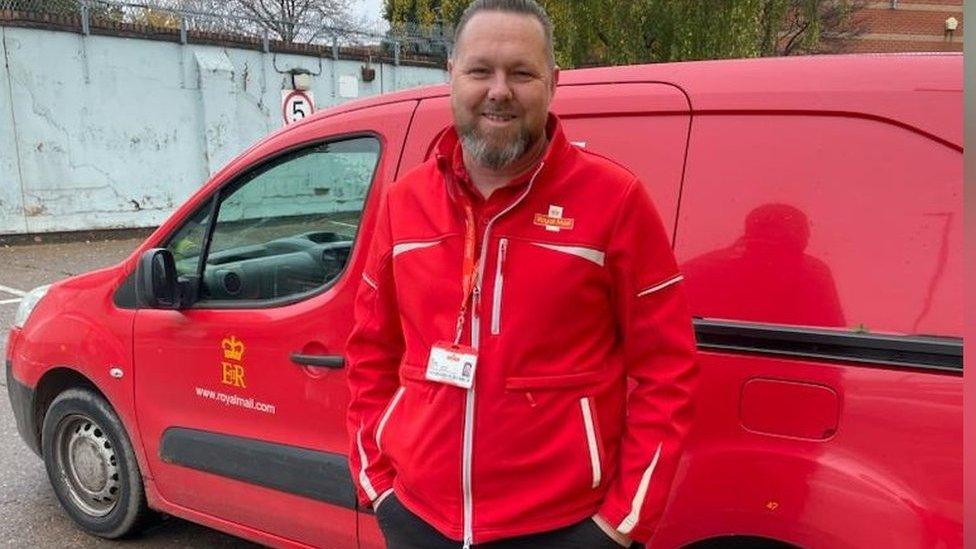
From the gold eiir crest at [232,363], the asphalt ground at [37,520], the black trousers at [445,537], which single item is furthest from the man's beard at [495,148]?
the asphalt ground at [37,520]

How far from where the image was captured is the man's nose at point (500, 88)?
1.63m

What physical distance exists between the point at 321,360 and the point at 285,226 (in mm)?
713

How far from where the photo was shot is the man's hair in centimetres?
166

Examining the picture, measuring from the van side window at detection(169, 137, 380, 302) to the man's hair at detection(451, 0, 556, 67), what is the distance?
1.12m

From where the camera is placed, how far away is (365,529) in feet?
8.74

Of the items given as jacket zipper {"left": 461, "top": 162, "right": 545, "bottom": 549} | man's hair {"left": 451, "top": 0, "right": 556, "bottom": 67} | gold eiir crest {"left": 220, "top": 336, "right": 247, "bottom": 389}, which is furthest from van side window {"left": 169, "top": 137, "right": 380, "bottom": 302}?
jacket zipper {"left": 461, "top": 162, "right": 545, "bottom": 549}

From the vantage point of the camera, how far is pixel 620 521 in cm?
163

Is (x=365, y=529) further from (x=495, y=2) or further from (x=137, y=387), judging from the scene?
(x=495, y=2)

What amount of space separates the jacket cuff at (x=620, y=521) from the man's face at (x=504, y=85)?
2.39 ft

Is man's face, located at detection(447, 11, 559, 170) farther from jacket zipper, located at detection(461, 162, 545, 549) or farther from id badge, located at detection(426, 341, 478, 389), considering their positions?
id badge, located at detection(426, 341, 478, 389)

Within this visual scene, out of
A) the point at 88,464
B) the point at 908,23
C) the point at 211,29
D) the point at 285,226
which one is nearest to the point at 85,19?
the point at 211,29

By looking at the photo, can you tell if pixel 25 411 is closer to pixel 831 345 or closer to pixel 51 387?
pixel 51 387

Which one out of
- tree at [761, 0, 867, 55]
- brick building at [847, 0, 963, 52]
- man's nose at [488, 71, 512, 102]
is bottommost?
man's nose at [488, 71, 512, 102]

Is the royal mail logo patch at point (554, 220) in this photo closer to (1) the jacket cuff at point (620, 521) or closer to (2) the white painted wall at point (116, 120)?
(1) the jacket cuff at point (620, 521)
